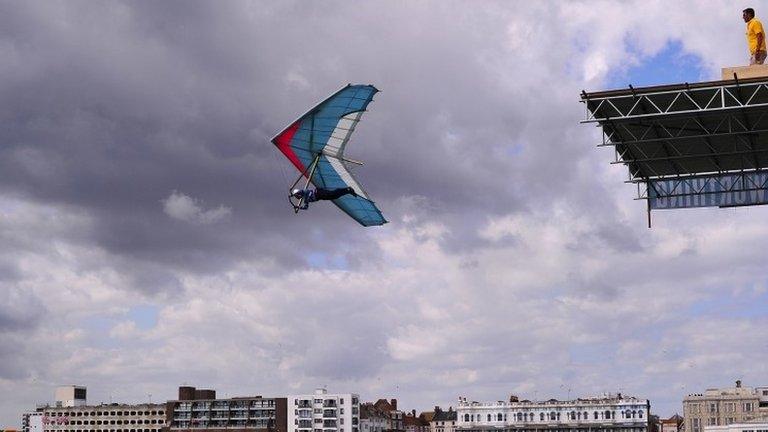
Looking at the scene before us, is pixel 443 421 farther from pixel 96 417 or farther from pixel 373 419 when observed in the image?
pixel 96 417

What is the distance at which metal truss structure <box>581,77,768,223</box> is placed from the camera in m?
29.2

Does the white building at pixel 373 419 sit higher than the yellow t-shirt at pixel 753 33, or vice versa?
the yellow t-shirt at pixel 753 33

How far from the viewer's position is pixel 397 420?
162250mm

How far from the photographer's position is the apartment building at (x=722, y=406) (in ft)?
436

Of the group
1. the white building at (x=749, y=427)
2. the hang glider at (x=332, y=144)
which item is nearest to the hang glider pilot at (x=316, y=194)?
the hang glider at (x=332, y=144)

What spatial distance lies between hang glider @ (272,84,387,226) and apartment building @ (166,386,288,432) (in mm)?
108570

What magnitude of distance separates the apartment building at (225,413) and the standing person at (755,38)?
120 m

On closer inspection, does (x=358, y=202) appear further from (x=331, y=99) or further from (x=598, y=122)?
(x=598, y=122)

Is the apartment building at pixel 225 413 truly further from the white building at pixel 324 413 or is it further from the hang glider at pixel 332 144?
the hang glider at pixel 332 144

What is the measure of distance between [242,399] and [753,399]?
67845 millimetres

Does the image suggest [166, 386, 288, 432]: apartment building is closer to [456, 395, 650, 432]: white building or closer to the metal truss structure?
[456, 395, 650, 432]: white building

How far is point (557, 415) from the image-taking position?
5571 inches

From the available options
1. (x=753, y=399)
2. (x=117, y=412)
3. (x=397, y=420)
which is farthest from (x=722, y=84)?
(x=117, y=412)

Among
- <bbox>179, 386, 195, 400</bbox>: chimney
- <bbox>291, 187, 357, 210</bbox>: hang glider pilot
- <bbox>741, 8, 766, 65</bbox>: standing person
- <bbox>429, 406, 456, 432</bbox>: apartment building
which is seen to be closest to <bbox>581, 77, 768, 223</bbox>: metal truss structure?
<bbox>741, 8, 766, 65</bbox>: standing person
